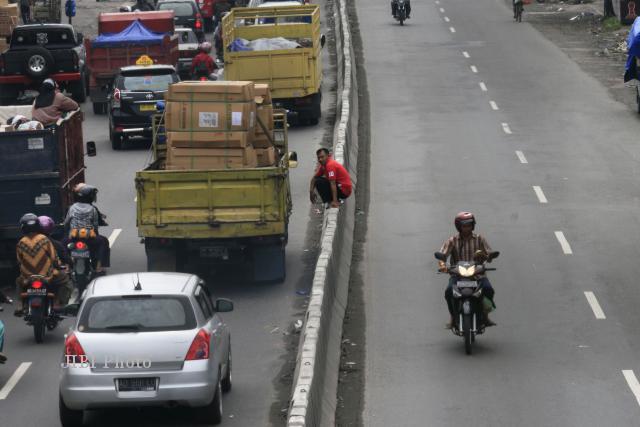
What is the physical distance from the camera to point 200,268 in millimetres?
22656

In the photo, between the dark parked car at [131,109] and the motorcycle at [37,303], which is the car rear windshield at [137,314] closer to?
the motorcycle at [37,303]

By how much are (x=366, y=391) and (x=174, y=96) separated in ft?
24.7

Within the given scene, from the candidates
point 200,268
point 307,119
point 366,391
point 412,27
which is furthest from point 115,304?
point 412,27

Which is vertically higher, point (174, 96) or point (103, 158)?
point (174, 96)

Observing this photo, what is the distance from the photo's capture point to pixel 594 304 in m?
20.6

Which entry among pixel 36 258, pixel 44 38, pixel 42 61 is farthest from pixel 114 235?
pixel 44 38

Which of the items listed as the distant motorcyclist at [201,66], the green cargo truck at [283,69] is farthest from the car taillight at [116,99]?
the distant motorcyclist at [201,66]

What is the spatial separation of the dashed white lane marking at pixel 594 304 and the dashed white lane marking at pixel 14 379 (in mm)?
7323

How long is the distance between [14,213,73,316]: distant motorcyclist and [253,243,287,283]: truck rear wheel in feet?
10.8

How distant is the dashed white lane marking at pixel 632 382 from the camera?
641 inches

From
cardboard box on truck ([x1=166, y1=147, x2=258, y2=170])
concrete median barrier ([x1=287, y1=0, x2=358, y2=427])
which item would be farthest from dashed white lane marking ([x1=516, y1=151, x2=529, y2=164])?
cardboard box on truck ([x1=166, y1=147, x2=258, y2=170])

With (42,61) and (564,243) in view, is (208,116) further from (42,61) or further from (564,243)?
(42,61)

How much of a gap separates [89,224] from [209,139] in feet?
8.67

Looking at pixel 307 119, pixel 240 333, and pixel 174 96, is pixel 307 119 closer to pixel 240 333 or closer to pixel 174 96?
pixel 174 96
